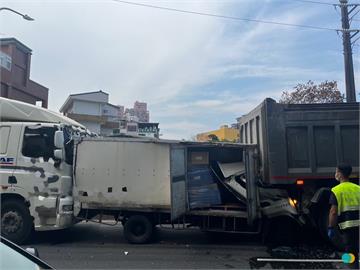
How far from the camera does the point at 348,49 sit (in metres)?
15.4

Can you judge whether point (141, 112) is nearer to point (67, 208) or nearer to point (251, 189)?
point (67, 208)

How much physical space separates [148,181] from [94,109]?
124 feet

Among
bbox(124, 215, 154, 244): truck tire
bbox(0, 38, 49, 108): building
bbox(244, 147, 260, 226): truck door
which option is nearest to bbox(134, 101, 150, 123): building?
bbox(0, 38, 49, 108): building

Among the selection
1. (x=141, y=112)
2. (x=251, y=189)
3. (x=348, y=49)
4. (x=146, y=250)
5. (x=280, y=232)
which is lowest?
(x=146, y=250)

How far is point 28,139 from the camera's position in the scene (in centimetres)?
850

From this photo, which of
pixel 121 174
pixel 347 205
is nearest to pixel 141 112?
pixel 121 174

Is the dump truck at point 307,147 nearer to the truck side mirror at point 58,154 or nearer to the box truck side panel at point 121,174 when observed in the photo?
the box truck side panel at point 121,174

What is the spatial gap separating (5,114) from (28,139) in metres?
0.84

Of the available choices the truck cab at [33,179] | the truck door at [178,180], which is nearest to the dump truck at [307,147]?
the truck door at [178,180]

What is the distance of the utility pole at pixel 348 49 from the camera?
14836 mm

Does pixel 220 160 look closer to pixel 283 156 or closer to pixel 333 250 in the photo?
pixel 283 156

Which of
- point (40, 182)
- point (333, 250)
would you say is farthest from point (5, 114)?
point (333, 250)

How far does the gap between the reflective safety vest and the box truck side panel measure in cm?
404

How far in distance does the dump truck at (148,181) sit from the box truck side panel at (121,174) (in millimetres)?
21
